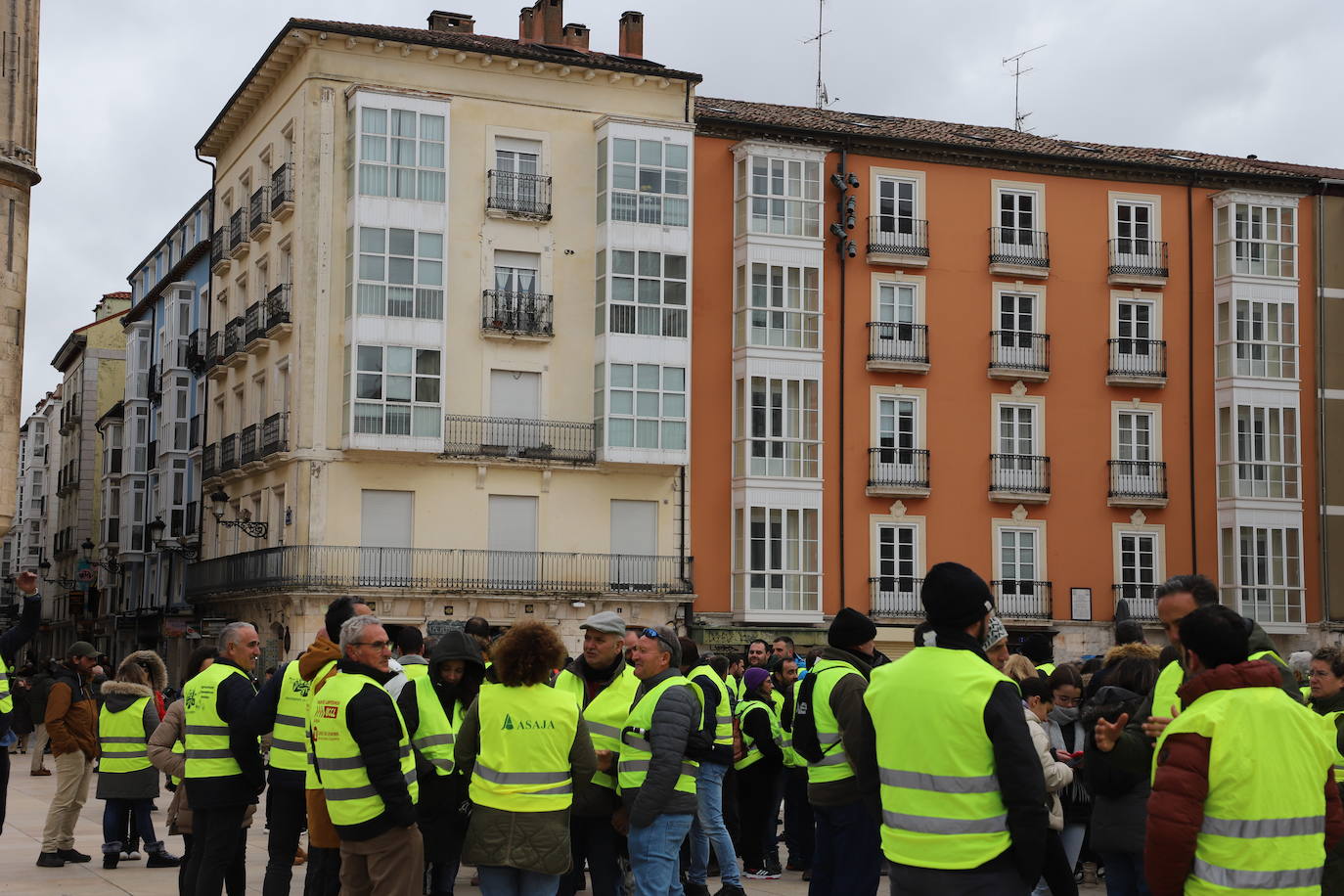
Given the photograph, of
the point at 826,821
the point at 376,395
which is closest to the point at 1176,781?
the point at 826,821

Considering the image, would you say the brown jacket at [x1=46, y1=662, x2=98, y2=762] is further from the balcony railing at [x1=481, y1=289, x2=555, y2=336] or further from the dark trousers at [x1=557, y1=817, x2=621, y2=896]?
the balcony railing at [x1=481, y1=289, x2=555, y2=336]

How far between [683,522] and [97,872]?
1000 inches

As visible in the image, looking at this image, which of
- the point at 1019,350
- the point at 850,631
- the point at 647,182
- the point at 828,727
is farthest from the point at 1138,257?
the point at 850,631

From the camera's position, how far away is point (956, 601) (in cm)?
664

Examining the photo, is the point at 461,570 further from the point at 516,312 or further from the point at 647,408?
the point at 516,312

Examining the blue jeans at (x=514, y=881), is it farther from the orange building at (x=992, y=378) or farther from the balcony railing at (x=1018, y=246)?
the balcony railing at (x=1018, y=246)

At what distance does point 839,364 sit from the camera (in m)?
40.6

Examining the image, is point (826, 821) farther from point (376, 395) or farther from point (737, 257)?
point (737, 257)

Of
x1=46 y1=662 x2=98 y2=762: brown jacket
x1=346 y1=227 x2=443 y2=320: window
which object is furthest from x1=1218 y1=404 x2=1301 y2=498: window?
x1=46 y1=662 x2=98 y2=762: brown jacket

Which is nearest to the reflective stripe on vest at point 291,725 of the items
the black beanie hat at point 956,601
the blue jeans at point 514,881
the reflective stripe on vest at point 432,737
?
the reflective stripe on vest at point 432,737

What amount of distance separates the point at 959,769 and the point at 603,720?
3852mm

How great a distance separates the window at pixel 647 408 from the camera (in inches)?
1521

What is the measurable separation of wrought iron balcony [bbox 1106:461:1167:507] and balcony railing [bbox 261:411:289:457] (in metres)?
20.2

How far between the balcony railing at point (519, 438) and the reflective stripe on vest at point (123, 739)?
886 inches
